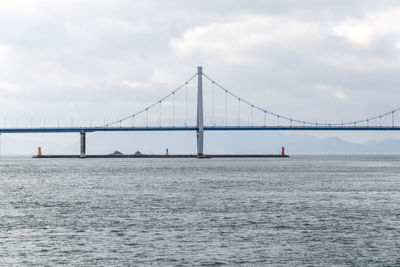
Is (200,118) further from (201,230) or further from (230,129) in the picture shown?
(201,230)

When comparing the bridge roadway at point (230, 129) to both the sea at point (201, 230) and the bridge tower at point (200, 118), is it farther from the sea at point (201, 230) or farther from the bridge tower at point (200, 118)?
the sea at point (201, 230)

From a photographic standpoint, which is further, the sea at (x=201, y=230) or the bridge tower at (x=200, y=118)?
the bridge tower at (x=200, y=118)

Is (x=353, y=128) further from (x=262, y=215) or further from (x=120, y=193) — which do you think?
(x=262, y=215)

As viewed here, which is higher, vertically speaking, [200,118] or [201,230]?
[200,118]

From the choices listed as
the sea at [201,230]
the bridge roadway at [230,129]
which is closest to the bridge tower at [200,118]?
the bridge roadway at [230,129]

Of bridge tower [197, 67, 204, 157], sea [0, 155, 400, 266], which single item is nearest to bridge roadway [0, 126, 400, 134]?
bridge tower [197, 67, 204, 157]

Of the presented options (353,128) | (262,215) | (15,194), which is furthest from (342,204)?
(353,128)

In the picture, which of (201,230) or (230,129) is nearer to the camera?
(201,230)

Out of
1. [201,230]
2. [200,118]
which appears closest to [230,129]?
[200,118]

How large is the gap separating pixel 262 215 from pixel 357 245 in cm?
891

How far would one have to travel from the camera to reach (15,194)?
45.3 m

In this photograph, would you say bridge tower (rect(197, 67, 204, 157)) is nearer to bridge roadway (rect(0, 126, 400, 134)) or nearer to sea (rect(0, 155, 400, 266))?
bridge roadway (rect(0, 126, 400, 134))

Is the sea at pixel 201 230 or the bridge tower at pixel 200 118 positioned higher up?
the bridge tower at pixel 200 118

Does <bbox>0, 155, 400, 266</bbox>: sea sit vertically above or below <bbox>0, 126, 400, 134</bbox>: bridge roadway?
below
